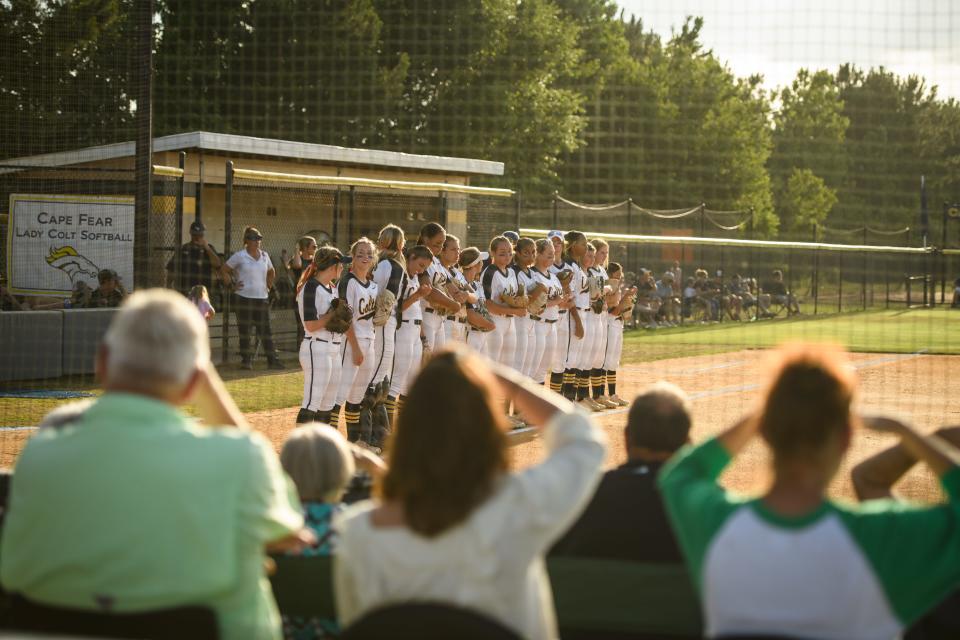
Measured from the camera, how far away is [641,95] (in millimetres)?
28188

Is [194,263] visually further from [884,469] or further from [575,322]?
[884,469]

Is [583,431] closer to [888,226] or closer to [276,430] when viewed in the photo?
[276,430]

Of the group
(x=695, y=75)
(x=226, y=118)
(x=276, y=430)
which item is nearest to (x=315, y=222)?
(x=226, y=118)

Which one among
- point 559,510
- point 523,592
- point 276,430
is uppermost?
point 559,510

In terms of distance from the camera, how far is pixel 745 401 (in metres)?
11.5

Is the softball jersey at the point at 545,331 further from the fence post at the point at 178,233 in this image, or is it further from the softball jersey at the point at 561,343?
the fence post at the point at 178,233

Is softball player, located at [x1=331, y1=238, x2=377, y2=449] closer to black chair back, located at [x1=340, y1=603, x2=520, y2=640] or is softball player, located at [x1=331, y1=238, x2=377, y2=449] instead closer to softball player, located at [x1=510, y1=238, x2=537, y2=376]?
softball player, located at [x1=510, y1=238, x2=537, y2=376]

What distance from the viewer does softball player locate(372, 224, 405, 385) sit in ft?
27.4

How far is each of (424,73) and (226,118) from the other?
404cm

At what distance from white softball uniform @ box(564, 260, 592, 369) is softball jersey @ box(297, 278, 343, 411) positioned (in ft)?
11.0

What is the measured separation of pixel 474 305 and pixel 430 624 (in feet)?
25.1

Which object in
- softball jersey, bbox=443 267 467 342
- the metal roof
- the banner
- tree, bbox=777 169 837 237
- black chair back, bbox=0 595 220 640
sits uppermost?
tree, bbox=777 169 837 237

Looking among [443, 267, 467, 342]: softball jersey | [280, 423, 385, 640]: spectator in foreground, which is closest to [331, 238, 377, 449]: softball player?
[443, 267, 467, 342]: softball jersey

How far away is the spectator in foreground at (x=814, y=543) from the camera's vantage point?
219 cm
